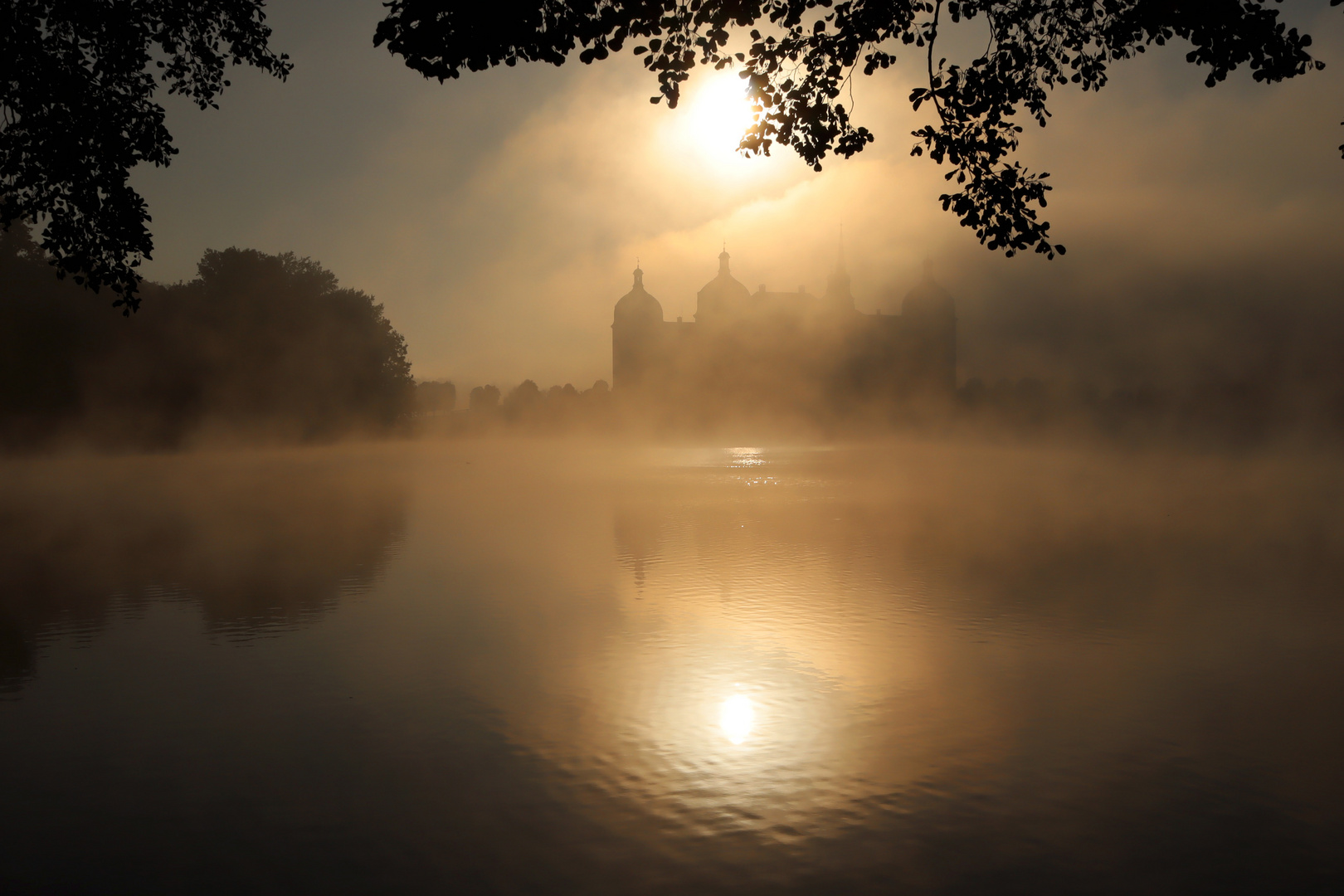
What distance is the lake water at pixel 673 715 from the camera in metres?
5.63

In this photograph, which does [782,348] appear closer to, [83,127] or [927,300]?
[927,300]

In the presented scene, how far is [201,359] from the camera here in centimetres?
5953

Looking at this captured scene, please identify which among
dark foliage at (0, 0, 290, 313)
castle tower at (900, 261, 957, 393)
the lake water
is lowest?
the lake water

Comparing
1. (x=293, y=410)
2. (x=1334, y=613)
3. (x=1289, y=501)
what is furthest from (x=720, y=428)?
(x=1334, y=613)

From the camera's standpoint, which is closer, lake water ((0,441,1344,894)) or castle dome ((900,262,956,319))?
lake water ((0,441,1344,894))

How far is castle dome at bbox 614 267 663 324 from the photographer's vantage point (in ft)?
523

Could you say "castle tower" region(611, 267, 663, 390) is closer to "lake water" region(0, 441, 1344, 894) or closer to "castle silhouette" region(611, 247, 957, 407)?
"castle silhouette" region(611, 247, 957, 407)

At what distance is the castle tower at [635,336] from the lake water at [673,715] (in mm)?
138189

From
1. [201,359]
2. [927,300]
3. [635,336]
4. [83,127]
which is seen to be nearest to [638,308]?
[635,336]

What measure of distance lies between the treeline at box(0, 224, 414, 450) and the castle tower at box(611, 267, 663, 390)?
81.6 m

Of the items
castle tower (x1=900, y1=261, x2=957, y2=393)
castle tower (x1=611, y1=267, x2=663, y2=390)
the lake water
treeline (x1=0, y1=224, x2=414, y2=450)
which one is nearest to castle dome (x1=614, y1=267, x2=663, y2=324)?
castle tower (x1=611, y1=267, x2=663, y2=390)

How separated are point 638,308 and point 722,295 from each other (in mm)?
14242

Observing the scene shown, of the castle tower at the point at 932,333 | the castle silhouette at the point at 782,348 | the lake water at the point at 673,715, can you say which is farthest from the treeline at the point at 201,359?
the castle tower at the point at 932,333

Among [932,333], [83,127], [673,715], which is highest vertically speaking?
[932,333]
